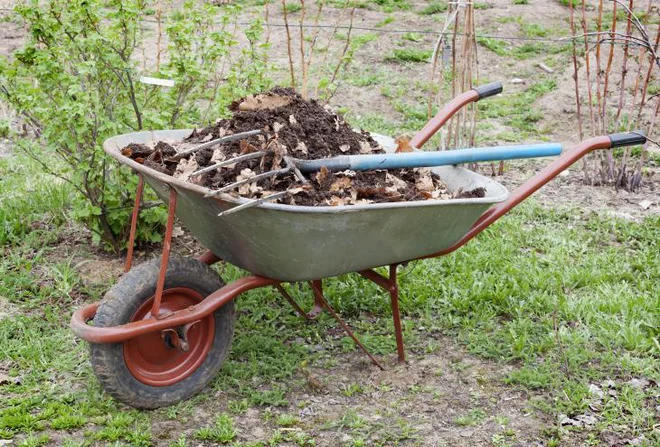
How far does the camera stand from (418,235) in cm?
296

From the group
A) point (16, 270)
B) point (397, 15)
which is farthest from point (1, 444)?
point (397, 15)

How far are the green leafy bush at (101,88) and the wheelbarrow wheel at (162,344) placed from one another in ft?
3.42

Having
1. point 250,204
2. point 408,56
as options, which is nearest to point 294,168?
point 250,204

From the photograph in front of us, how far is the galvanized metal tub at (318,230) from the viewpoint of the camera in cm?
267

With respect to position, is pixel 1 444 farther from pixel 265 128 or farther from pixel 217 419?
pixel 265 128

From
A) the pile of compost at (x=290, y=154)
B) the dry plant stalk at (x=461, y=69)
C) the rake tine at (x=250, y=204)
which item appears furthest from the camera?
the dry plant stalk at (x=461, y=69)

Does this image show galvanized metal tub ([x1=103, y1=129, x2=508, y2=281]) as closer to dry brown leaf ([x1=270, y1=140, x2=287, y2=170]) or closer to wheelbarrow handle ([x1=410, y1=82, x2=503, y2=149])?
dry brown leaf ([x1=270, y1=140, x2=287, y2=170])

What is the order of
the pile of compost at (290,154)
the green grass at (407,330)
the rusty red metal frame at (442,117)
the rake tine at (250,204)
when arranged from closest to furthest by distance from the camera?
the rake tine at (250,204) < the pile of compost at (290,154) < the green grass at (407,330) < the rusty red metal frame at (442,117)

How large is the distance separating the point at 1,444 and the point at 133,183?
1.56m

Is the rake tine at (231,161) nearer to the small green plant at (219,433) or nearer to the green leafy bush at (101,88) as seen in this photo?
the small green plant at (219,433)

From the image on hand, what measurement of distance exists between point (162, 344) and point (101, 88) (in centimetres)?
153

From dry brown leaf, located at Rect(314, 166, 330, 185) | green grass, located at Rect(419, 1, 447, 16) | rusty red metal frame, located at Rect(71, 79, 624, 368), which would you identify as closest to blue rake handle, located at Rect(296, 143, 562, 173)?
dry brown leaf, located at Rect(314, 166, 330, 185)

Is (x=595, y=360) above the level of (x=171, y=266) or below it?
below

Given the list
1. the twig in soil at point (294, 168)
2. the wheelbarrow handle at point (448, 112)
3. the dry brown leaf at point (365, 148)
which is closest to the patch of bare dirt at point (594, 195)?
the wheelbarrow handle at point (448, 112)
